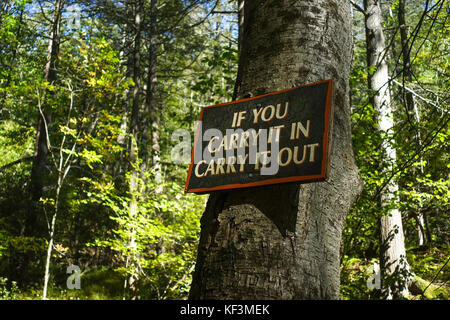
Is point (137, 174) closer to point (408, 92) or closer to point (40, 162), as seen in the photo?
point (40, 162)

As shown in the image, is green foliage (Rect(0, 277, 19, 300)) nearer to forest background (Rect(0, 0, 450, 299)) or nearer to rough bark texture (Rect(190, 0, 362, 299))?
forest background (Rect(0, 0, 450, 299))

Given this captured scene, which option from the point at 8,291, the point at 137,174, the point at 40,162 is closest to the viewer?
the point at 137,174

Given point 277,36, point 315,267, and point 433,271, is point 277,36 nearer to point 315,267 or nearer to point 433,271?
point 315,267

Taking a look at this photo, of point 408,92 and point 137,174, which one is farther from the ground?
point 408,92

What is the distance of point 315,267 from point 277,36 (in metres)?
0.88

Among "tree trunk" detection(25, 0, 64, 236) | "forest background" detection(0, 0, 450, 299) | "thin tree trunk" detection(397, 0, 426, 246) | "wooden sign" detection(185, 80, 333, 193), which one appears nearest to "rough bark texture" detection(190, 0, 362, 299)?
"wooden sign" detection(185, 80, 333, 193)

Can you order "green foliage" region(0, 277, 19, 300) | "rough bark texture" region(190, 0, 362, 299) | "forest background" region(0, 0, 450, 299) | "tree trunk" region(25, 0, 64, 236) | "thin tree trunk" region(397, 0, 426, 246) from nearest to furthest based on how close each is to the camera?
1. "rough bark texture" region(190, 0, 362, 299)
2. "thin tree trunk" region(397, 0, 426, 246)
3. "forest background" region(0, 0, 450, 299)
4. "green foliage" region(0, 277, 19, 300)
5. "tree trunk" region(25, 0, 64, 236)

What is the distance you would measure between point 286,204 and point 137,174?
692cm

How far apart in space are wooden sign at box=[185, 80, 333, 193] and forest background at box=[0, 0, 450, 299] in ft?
9.16

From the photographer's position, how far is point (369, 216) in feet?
15.5

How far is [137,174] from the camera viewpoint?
780 centimetres

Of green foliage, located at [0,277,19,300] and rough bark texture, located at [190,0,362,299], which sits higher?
rough bark texture, located at [190,0,362,299]

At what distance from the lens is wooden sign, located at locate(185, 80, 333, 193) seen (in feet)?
3.82

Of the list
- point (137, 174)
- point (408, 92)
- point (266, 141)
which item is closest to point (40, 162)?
point (137, 174)
